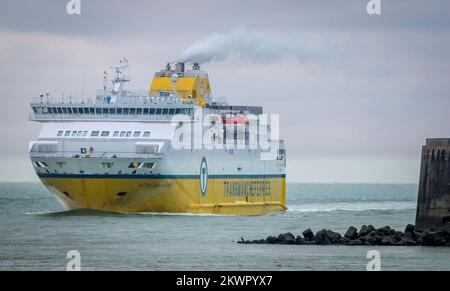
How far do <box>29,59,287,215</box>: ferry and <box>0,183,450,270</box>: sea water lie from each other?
36.1 inches

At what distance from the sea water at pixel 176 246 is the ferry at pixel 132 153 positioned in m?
0.92

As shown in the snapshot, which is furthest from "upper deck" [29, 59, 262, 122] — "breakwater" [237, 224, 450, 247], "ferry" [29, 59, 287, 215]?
"breakwater" [237, 224, 450, 247]

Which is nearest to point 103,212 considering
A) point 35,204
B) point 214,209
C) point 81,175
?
point 81,175

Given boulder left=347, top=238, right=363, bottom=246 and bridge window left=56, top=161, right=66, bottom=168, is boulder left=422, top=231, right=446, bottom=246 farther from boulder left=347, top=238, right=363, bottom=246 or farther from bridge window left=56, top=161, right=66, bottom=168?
bridge window left=56, top=161, right=66, bottom=168

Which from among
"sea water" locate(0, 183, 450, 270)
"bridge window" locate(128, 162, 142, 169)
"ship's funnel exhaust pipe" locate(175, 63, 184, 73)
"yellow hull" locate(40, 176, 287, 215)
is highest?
"ship's funnel exhaust pipe" locate(175, 63, 184, 73)

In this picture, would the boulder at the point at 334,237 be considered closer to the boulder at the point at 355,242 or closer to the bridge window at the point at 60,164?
the boulder at the point at 355,242

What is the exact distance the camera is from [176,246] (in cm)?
5628

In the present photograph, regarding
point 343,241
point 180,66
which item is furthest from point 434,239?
point 180,66

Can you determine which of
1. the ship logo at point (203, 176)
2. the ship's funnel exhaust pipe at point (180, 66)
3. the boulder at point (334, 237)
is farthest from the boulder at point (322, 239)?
the ship's funnel exhaust pipe at point (180, 66)

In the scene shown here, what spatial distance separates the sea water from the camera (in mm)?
50188

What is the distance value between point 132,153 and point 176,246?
12.5 meters

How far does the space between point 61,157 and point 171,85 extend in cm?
1063
